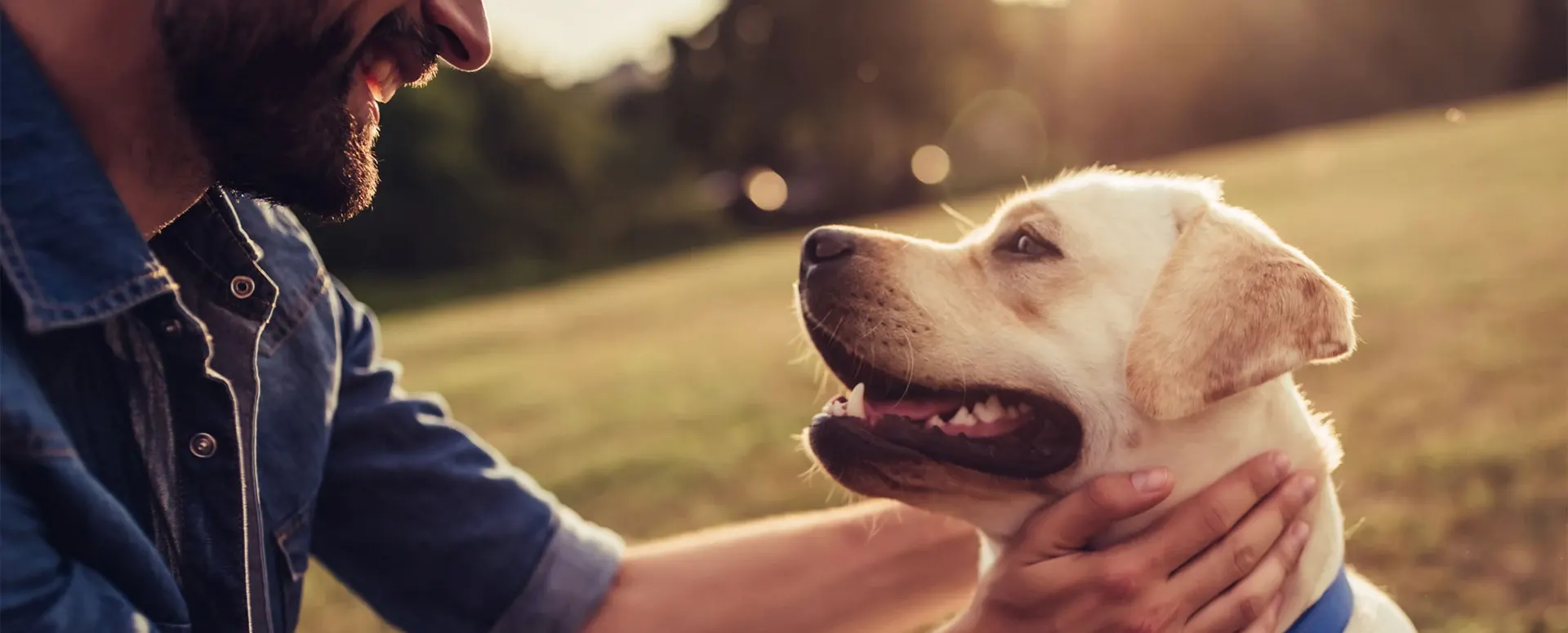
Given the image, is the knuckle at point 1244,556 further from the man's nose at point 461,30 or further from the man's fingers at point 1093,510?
the man's nose at point 461,30

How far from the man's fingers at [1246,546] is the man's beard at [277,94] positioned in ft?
6.02

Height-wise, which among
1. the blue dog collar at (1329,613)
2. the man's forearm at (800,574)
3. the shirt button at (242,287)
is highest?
the shirt button at (242,287)

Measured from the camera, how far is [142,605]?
1.95 meters

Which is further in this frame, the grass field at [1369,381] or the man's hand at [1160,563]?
the grass field at [1369,381]

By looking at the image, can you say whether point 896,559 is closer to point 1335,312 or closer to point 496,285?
point 1335,312

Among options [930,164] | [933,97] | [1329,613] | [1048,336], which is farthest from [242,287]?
[933,97]

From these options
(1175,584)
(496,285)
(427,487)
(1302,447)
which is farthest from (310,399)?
(496,285)

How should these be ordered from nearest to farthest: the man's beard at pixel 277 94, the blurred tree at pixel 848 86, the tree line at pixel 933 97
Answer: the man's beard at pixel 277 94 → the tree line at pixel 933 97 → the blurred tree at pixel 848 86

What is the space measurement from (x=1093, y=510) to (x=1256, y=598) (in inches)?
13.4

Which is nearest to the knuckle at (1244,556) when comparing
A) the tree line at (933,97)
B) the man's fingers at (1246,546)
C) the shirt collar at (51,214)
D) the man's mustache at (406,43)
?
the man's fingers at (1246,546)

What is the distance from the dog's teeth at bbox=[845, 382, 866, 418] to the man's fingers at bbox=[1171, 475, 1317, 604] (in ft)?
2.36

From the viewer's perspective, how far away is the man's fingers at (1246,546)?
227 centimetres

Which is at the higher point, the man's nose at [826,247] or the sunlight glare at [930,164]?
the man's nose at [826,247]

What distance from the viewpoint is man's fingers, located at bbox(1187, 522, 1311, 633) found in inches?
89.4
